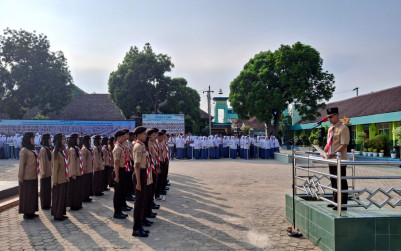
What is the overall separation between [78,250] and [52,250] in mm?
371

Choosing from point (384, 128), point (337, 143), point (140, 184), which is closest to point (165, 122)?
point (384, 128)

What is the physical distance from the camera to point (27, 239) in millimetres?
4754

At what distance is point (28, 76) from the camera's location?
81.6ft

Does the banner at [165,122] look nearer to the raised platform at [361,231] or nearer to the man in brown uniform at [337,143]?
the man in brown uniform at [337,143]

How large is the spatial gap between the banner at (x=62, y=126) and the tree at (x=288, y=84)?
10378 millimetres

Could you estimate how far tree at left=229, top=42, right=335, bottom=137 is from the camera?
77.2 ft

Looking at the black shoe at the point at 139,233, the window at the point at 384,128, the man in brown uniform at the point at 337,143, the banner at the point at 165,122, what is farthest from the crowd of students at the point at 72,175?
the window at the point at 384,128

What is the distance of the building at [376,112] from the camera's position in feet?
65.7

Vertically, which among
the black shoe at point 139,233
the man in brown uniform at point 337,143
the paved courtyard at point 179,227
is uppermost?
the man in brown uniform at point 337,143

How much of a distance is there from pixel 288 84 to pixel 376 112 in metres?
6.61

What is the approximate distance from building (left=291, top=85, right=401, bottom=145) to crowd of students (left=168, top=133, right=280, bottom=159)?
286 inches

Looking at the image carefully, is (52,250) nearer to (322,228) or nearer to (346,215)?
(322,228)

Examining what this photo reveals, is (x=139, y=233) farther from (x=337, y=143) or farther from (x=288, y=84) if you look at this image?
(x=288, y=84)

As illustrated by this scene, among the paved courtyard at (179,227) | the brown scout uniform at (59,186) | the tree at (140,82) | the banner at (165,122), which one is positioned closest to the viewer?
the paved courtyard at (179,227)
